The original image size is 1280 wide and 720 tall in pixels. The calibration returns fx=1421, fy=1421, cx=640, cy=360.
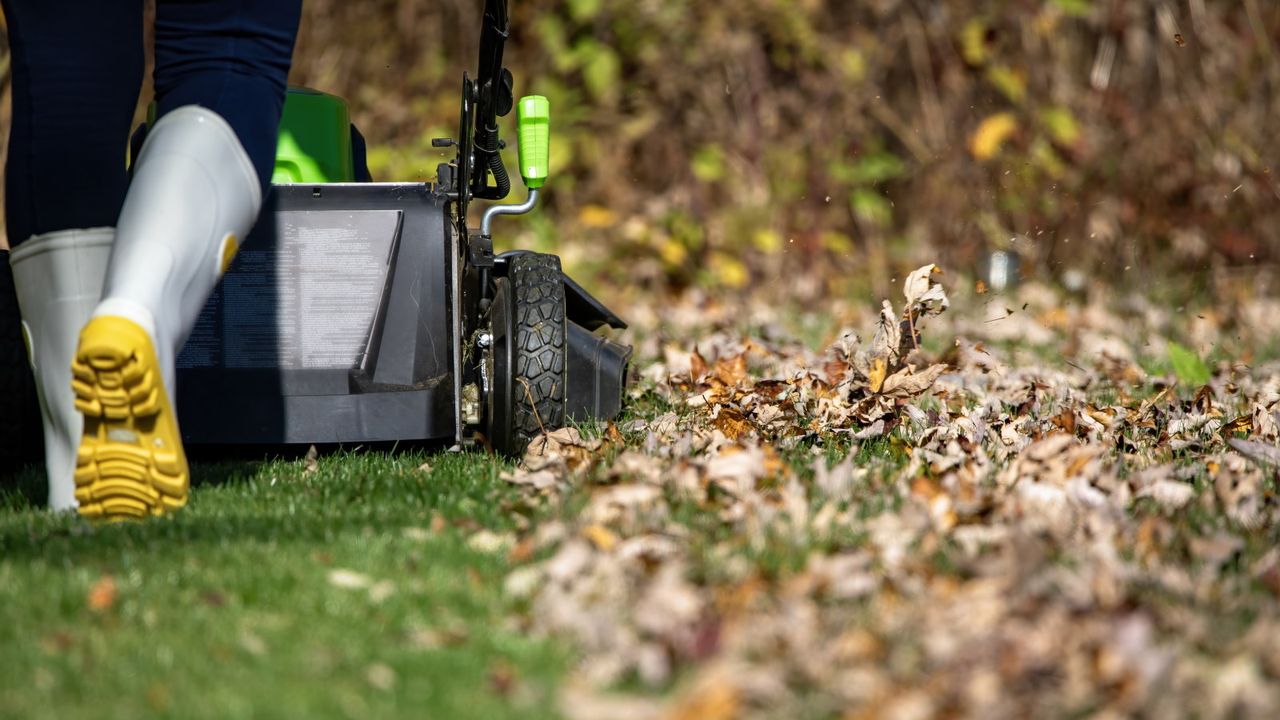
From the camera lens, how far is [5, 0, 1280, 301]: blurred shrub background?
7172 millimetres

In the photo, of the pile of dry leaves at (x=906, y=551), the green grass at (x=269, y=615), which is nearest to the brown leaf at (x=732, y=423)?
the pile of dry leaves at (x=906, y=551)

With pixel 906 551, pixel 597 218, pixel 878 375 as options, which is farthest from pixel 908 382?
pixel 597 218

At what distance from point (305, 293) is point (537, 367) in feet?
1.68

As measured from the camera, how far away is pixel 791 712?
151cm

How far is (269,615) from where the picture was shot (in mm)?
1828

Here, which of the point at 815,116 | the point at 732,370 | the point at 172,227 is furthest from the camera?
the point at 815,116

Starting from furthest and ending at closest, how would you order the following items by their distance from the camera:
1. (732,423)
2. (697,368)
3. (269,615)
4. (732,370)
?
(697,368), (732,370), (732,423), (269,615)

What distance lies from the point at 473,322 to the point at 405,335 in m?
0.25

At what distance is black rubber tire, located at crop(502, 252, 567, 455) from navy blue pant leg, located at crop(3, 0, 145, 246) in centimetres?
80

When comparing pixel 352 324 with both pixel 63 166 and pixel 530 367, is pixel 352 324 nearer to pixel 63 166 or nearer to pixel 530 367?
pixel 530 367

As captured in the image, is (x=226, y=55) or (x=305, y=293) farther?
(x=305, y=293)

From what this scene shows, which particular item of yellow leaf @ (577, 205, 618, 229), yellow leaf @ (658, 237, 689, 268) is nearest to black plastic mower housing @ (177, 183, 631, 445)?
yellow leaf @ (658, 237, 689, 268)

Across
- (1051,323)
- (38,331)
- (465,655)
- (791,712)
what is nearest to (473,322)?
(38,331)

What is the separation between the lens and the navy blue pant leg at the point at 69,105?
2.27 m
